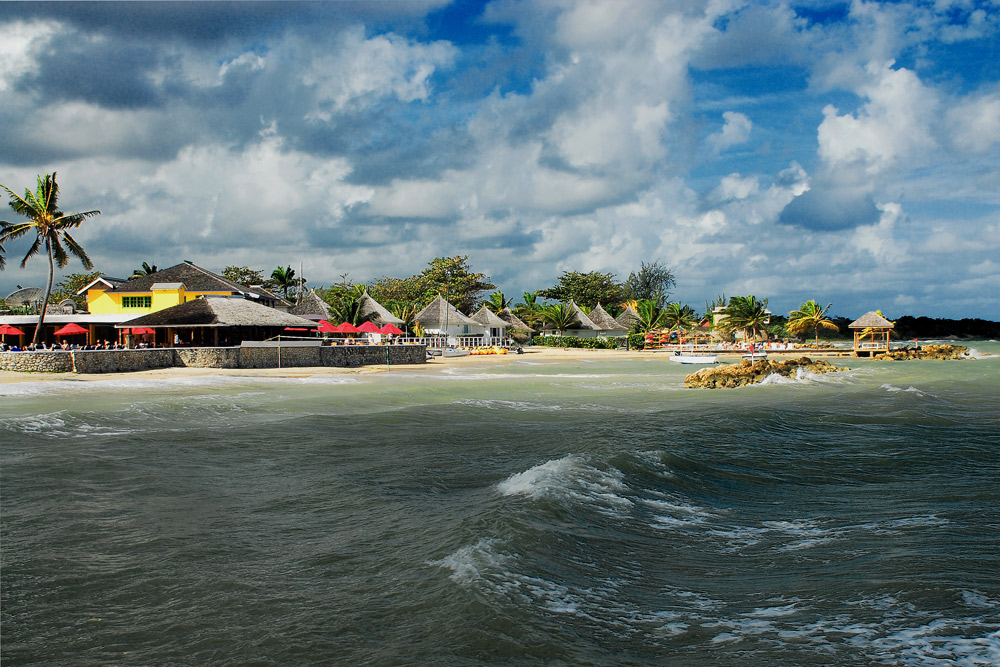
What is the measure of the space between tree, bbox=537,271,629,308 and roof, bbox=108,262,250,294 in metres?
42.4

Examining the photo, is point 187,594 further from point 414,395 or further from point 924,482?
point 414,395

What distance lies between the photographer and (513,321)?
61938 millimetres

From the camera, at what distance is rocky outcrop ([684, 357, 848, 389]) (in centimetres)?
2566

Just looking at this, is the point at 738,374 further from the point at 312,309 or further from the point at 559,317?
the point at 559,317

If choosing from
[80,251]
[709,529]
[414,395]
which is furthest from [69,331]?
[709,529]

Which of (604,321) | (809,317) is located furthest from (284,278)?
(809,317)

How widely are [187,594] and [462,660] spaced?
244cm

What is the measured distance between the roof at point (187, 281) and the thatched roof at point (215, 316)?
11.0 meters

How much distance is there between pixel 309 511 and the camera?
7543 mm

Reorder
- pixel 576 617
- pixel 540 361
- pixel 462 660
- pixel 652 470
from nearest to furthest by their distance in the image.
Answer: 1. pixel 462 660
2. pixel 576 617
3. pixel 652 470
4. pixel 540 361

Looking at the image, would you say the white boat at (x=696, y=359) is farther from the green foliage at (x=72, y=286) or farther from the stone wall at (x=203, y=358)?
the green foliage at (x=72, y=286)

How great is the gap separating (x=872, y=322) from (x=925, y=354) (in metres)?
5.00

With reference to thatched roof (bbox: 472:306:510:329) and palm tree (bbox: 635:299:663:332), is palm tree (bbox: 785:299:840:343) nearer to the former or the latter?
palm tree (bbox: 635:299:663:332)

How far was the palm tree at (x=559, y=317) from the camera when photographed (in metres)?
61.6
